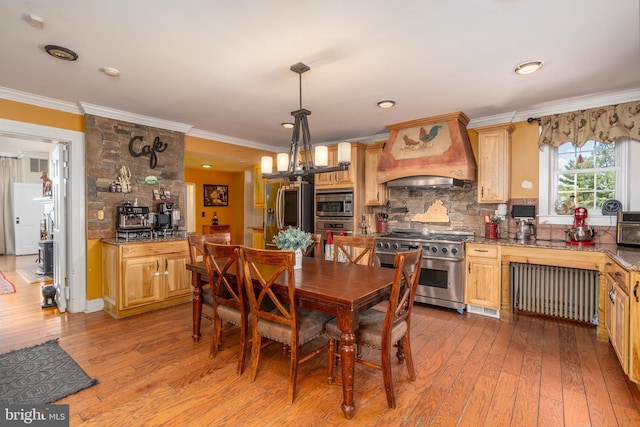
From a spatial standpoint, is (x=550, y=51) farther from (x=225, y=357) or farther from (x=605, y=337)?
(x=225, y=357)

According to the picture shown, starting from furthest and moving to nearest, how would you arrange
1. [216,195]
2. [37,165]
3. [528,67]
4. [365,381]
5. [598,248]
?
[216,195] → [37,165] → [598,248] → [528,67] → [365,381]

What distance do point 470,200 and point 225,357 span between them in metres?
3.54

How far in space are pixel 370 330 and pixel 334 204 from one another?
3052 millimetres

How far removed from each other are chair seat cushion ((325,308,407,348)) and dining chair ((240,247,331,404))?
0.09m

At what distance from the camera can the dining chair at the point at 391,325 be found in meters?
1.92

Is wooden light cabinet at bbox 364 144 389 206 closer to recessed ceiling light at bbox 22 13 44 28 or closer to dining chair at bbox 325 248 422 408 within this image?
dining chair at bbox 325 248 422 408

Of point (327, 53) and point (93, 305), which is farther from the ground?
point (327, 53)

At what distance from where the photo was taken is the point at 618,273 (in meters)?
2.44

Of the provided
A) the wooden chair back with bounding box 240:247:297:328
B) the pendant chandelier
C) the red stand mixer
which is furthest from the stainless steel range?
the wooden chair back with bounding box 240:247:297:328

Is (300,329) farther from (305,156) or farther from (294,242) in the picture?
(305,156)

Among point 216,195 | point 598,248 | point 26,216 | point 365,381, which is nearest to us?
point 365,381

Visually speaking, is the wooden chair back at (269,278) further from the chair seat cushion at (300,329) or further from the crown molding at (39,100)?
the crown molding at (39,100)

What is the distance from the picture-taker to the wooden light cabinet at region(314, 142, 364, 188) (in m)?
4.78

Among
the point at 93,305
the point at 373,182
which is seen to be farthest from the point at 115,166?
the point at 373,182
